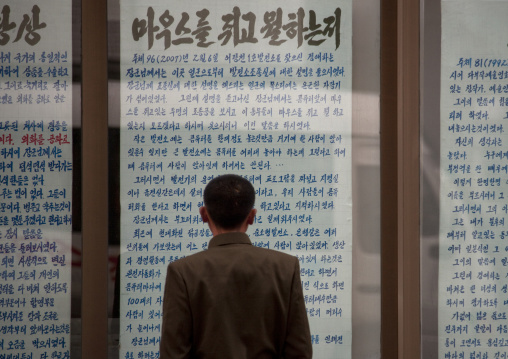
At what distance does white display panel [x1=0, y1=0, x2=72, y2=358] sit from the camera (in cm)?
313

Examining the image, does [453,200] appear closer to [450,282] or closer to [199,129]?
[450,282]

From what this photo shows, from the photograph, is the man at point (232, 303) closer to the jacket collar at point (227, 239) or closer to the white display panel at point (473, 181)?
the jacket collar at point (227, 239)

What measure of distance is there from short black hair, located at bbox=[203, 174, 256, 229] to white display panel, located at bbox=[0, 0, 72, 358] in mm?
1258

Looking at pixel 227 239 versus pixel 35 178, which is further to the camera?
pixel 35 178

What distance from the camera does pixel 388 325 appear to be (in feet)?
10.5

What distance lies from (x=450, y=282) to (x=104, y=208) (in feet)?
6.45

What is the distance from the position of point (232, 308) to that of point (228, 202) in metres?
A: 0.40

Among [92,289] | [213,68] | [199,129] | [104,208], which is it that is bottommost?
[92,289]

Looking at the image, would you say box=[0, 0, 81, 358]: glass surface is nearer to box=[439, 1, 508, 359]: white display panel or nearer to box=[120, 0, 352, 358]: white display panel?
box=[120, 0, 352, 358]: white display panel

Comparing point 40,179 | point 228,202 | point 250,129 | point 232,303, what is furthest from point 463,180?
point 40,179

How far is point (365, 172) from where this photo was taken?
3.22 m

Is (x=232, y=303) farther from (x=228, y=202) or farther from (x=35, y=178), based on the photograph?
(x=35, y=178)

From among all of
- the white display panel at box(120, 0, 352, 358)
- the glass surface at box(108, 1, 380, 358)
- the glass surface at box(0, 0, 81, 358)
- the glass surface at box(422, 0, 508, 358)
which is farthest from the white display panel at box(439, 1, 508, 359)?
the glass surface at box(0, 0, 81, 358)

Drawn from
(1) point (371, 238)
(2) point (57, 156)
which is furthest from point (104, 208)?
(1) point (371, 238)
